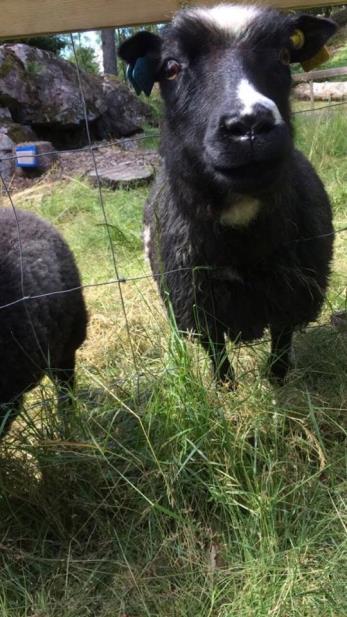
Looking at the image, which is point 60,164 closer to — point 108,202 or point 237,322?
point 108,202

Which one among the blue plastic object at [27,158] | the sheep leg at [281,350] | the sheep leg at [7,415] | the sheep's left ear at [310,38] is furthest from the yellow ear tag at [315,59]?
the blue plastic object at [27,158]

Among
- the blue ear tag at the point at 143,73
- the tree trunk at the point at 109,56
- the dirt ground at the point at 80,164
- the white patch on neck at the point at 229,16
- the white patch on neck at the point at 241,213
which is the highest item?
the tree trunk at the point at 109,56

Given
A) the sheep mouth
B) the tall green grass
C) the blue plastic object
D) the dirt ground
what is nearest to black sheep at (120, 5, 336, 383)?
the sheep mouth

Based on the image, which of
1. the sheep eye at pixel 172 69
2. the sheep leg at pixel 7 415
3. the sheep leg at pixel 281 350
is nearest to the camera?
the sheep leg at pixel 7 415

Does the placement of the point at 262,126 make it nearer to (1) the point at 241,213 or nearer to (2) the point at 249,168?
(2) the point at 249,168

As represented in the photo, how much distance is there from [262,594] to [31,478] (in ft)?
3.34

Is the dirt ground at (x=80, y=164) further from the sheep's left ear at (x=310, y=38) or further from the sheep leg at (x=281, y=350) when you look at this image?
the sheep leg at (x=281, y=350)

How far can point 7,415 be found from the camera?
248 centimetres

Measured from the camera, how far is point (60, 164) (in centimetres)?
995

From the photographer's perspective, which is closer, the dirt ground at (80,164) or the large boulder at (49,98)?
the dirt ground at (80,164)

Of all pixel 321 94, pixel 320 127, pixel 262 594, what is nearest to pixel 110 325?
pixel 262 594

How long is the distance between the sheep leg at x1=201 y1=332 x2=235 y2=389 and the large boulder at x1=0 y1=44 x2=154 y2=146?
9.40 metres

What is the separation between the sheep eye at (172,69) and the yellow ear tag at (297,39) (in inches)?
21.8

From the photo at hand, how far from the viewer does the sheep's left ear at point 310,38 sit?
115 inches
